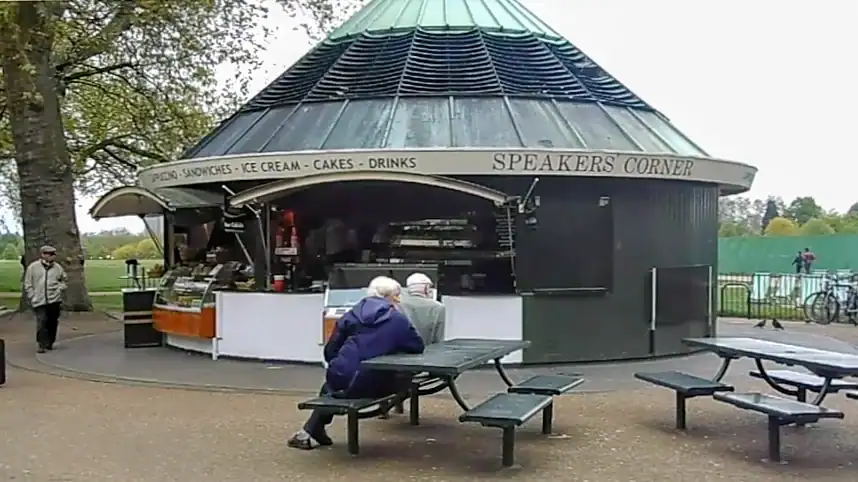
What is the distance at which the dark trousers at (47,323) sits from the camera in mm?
15766

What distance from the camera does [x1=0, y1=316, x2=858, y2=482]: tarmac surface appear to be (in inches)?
306

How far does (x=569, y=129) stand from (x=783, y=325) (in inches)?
355

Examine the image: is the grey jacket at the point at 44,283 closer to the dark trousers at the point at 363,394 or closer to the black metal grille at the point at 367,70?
the black metal grille at the point at 367,70

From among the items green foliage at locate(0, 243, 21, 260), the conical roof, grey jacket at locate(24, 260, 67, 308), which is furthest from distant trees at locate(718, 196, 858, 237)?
grey jacket at locate(24, 260, 67, 308)

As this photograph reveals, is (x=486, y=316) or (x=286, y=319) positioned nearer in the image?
(x=486, y=316)

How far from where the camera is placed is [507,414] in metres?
7.68

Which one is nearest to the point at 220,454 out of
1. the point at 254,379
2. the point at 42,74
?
the point at 254,379

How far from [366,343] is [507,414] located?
130 centimetres

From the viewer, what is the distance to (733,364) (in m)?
14.8

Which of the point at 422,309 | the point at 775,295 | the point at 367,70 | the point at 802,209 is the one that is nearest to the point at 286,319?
the point at 367,70

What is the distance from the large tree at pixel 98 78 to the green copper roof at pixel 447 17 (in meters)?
3.58

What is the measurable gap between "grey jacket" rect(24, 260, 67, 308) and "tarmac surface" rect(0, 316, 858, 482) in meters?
2.17

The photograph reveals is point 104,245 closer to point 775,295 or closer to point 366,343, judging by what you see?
point 775,295

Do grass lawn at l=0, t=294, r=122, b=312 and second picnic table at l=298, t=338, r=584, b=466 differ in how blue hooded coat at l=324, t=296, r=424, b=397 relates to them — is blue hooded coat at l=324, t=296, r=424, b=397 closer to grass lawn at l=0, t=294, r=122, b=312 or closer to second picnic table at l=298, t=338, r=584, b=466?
second picnic table at l=298, t=338, r=584, b=466
